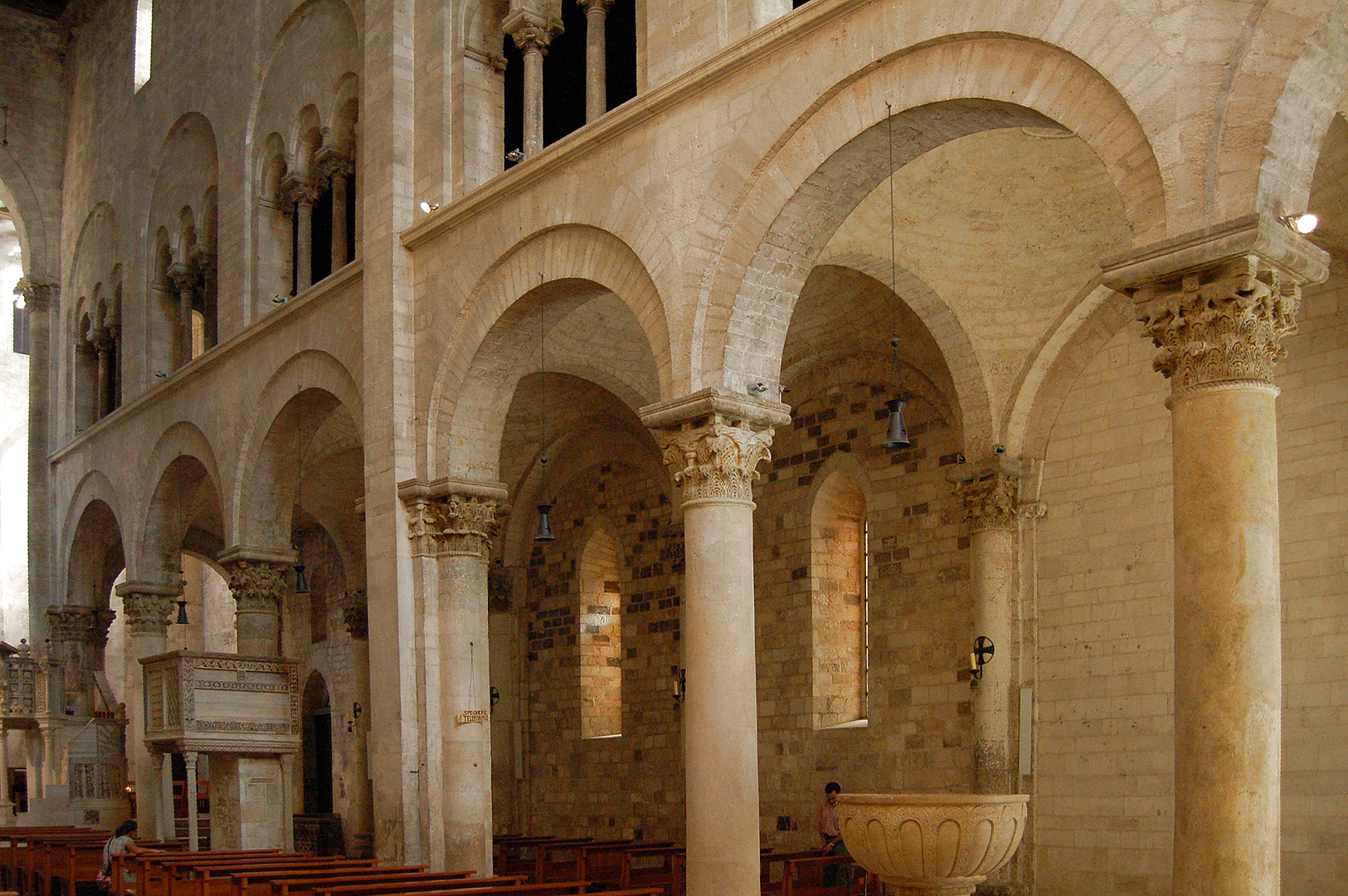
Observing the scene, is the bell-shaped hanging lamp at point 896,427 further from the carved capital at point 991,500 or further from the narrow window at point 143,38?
the narrow window at point 143,38

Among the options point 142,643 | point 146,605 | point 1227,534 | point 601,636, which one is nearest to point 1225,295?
point 1227,534

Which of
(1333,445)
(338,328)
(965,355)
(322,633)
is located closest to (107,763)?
(322,633)

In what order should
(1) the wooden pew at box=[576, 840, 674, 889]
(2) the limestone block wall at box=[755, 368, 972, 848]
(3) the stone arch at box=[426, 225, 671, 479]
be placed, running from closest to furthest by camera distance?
(3) the stone arch at box=[426, 225, 671, 479] → (1) the wooden pew at box=[576, 840, 674, 889] → (2) the limestone block wall at box=[755, 368, 972, 848]

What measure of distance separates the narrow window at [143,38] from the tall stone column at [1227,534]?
69.0ft

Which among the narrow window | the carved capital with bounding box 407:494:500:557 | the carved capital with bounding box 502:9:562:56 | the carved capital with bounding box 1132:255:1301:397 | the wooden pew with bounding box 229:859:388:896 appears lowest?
the wooden pew with bounding box 229:859:388:896

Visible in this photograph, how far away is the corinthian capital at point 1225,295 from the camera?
24.6ft

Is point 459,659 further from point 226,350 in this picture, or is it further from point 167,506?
point 167,506

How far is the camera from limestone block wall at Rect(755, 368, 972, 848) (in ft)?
50.3

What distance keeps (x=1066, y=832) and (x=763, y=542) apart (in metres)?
5.56

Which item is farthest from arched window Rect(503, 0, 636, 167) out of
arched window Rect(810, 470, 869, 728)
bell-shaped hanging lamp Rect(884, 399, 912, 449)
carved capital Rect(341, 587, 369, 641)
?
carved capital Rect(341, 587, 369, 641)

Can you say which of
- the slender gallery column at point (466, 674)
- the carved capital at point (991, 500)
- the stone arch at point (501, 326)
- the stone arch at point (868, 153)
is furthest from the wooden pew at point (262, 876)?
the carved capital at point (991, 500)

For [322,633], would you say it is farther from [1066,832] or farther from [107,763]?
[1066,832]

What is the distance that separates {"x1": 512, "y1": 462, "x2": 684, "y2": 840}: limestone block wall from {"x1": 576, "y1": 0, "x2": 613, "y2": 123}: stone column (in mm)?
7216

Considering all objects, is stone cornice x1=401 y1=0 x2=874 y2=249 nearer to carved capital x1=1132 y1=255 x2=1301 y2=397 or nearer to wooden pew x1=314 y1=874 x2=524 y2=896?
carved capital x1=1132 y1=255 x2=1301 y2=397
